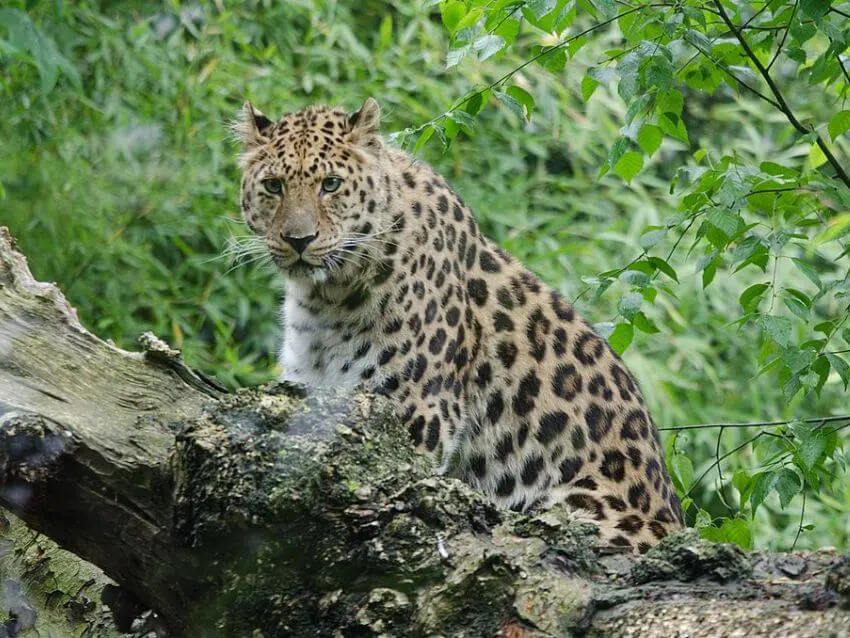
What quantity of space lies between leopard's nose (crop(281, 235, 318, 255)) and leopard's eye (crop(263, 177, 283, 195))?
272mm

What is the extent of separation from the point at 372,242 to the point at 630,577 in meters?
2.95

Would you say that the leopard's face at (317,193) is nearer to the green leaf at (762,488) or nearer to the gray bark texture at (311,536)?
the gray bark texture at (311,536)

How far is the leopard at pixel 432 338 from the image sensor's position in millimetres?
5602

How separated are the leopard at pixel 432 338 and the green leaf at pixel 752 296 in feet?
4.00

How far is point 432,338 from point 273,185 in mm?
997

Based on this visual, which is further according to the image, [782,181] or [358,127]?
[358,127]

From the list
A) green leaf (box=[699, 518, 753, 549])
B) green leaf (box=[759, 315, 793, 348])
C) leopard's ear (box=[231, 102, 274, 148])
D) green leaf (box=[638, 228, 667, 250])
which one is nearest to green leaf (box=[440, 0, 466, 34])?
green leaf (box=[638, 228, 667, 250])

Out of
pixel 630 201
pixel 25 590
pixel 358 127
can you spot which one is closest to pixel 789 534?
pixel 630 201

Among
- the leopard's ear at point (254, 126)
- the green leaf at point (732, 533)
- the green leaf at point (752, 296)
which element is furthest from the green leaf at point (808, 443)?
the leopard's ear at point (254, 126)

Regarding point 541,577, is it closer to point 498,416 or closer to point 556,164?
point 498,416

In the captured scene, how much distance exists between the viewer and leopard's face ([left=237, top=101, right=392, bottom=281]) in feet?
18.6

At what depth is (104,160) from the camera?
359 inches

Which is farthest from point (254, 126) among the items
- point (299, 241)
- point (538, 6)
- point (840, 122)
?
point (840, 122)

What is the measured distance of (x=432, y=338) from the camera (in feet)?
18.7
